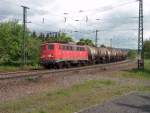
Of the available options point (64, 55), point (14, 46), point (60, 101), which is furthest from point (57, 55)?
point (60, 101)

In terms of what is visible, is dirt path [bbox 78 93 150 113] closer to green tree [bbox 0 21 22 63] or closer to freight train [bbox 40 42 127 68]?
freight train [bbox 40 42 127 68]

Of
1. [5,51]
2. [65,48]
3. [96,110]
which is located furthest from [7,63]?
[96,110]

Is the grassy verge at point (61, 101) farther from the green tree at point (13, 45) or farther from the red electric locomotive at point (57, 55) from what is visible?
the green tree at point (13, 45)

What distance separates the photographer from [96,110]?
1320 centimetres

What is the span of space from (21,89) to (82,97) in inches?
144

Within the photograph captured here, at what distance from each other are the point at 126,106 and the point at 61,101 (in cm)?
260

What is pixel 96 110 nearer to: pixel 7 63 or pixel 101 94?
pixel 101 94

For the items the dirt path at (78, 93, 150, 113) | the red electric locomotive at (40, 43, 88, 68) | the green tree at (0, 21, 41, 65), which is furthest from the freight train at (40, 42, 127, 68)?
the dirt path at (78, 93, 150, 113)

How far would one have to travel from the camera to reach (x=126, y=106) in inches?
567

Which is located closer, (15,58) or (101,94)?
Answer: (101,94)

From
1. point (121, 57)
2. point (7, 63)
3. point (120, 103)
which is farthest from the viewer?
point (121, 57)

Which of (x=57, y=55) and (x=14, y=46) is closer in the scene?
(x=57, y=55)

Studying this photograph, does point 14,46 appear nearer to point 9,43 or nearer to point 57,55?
point 9,43

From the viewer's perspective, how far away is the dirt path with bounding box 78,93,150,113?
13.3 m
